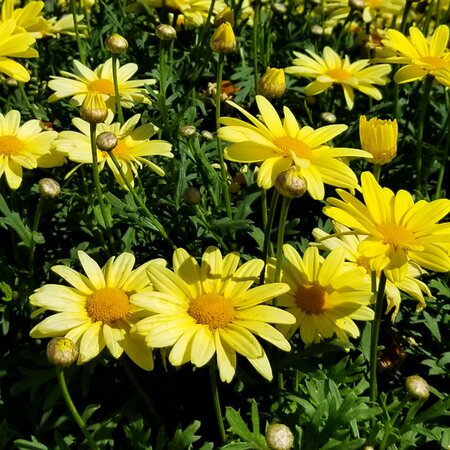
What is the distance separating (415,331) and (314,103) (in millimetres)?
1144

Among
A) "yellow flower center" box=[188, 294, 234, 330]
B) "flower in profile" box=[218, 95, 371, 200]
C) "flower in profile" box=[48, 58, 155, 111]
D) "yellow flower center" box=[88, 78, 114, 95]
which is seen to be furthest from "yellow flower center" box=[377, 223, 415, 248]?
"yellow flower center" box=[88, 78, 114, 95]

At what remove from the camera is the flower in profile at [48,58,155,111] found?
215cm

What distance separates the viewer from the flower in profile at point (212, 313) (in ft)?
4.55

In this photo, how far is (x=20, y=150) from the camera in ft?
6.45

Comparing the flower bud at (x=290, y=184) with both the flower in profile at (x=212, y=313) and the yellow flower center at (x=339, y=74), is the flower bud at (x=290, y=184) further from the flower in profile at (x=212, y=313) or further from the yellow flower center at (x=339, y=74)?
the yellow flower center at (x=339, y=74)

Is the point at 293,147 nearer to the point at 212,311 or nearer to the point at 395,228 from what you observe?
the point at 395,228

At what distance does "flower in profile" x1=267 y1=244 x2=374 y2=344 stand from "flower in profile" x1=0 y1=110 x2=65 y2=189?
0.70 m

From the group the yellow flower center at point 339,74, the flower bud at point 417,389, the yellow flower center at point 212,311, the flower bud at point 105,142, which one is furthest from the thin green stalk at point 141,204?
the yellow flower center at point 339,74

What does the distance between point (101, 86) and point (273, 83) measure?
2.09 ft

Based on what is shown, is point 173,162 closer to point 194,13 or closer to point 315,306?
point 315,306

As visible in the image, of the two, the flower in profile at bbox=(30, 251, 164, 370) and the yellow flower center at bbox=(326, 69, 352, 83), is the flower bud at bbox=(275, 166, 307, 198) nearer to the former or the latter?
the flower in profile at bbox=(30, 251, 164, 370)

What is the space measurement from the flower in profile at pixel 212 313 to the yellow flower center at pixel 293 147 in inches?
10.5

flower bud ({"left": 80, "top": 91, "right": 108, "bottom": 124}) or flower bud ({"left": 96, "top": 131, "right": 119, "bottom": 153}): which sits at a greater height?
flower bud ({"left": 80, "top": 91, "right": 108, "bottom": 124})

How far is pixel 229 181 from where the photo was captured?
223 centimetres
